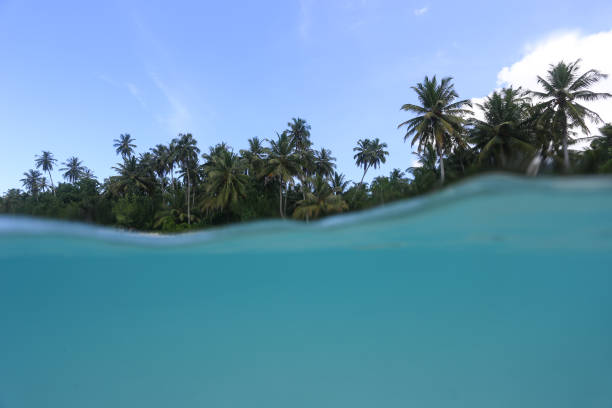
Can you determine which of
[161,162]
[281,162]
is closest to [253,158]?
[281,162]

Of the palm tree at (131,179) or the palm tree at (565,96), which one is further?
the palm tree at (131,179)

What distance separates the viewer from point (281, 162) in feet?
90.6

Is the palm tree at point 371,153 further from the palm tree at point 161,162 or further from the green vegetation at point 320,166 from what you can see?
the palm tree at point 161,162

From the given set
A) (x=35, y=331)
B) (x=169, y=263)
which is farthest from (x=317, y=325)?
(x=35, y=331)

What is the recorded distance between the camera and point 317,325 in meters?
7.86

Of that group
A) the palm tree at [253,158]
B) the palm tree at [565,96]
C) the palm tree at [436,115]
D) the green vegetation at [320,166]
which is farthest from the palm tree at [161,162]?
the palm tree at [565,96]

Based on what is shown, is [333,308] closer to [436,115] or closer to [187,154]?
[436,115]

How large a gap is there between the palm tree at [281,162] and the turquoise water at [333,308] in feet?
63.1

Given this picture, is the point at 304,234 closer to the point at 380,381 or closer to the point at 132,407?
the point at 380,381

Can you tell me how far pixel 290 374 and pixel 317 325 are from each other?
5.48ft

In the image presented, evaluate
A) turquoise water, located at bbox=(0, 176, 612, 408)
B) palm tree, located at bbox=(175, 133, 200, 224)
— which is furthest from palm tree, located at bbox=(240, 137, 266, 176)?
turquoise water, located at bbox=(0, 176, 612, 408)

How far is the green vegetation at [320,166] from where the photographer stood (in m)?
4.76

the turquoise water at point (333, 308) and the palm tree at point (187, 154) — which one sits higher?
the palm tree at point (187, 154)

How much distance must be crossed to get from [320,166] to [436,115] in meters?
18.4
